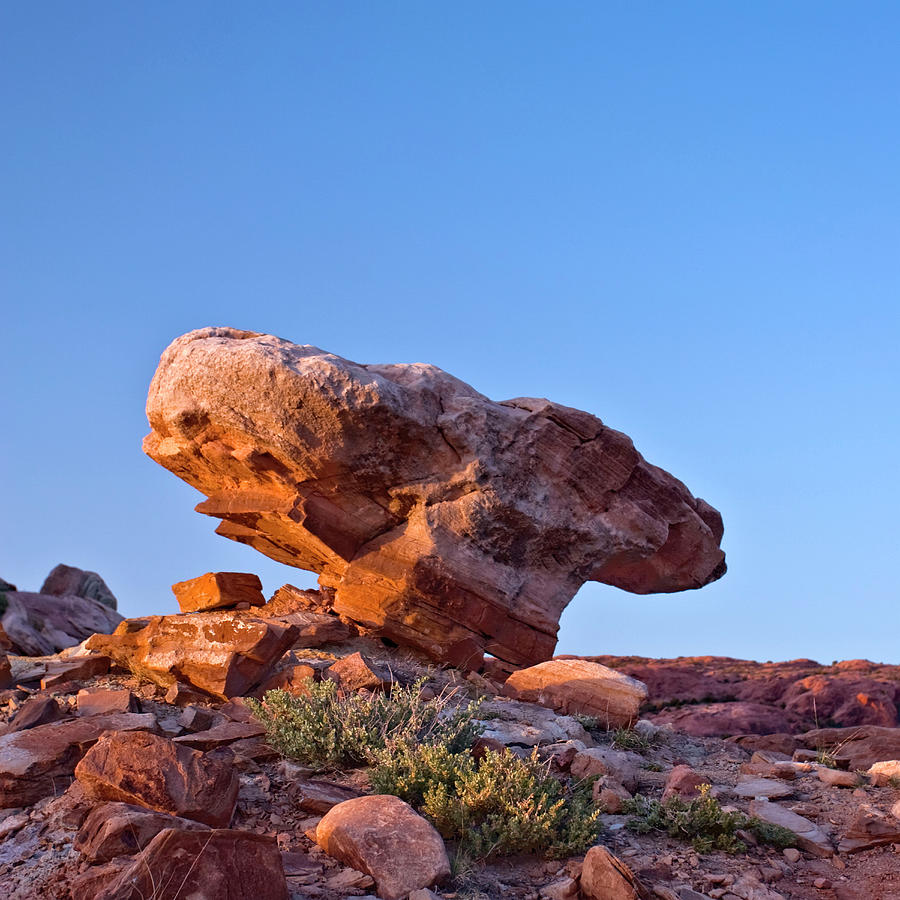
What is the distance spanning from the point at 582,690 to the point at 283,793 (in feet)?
22.1

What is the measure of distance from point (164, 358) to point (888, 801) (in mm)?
13301

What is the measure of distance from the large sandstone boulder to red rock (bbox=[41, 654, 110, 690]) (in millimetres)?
4059

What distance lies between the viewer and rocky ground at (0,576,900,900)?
6.38 meters

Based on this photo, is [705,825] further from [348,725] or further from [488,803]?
[348,725]

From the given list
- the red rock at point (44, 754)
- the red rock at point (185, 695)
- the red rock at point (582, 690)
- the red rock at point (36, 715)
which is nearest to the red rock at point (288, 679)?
the red rock at point (185, 695)

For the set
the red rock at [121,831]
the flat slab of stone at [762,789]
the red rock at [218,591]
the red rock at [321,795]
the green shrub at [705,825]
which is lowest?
the red rock at [121,831]

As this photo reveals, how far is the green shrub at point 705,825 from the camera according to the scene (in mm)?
8156

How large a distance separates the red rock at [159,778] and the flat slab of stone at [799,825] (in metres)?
5.26

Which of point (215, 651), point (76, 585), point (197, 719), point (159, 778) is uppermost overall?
point (76, 585)

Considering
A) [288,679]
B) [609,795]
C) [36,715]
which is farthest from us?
[288,679]

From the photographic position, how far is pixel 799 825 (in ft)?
29.6

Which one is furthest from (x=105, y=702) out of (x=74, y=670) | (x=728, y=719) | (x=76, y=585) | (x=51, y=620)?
(x=76, y=585)

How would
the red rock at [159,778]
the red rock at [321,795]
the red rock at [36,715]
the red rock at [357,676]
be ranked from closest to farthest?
the red rock at [159,778] < the red rock at [321,795] < the red rock at [36,715] < the red rock at [357,676]

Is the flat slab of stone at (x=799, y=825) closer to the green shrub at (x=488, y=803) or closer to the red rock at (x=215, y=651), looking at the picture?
the green shrub at (x=488, y=803)
